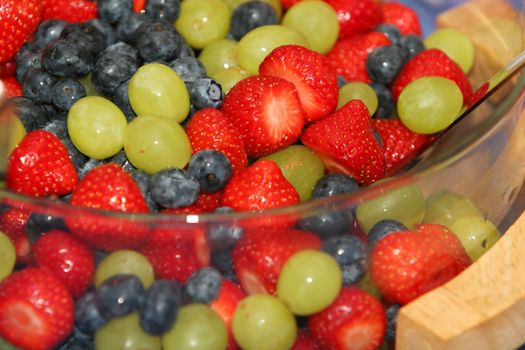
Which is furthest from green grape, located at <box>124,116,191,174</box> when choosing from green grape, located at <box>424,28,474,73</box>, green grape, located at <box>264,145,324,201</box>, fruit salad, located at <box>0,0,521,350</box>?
green grape, located at <box>424,28,474,73</box>

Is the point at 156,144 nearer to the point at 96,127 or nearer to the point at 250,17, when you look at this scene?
the point at 96,127

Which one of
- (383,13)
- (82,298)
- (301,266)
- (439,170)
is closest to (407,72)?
(383,13)

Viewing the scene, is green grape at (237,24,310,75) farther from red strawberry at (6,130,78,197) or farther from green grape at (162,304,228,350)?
green grape at (162,304,228,350)

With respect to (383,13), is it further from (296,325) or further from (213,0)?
(296,325)

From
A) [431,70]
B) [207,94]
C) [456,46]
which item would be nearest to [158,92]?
[207,94]

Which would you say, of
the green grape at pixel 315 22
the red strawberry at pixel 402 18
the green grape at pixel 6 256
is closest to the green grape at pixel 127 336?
the green grape at pixel 6 256
